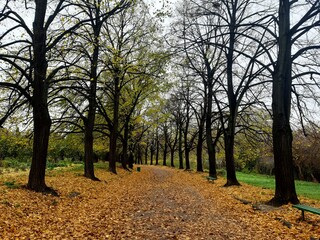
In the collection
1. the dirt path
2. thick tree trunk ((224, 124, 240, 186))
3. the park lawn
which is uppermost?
thick tree trunk ((224, 124, 240, 186))

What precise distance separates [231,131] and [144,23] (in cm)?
1102

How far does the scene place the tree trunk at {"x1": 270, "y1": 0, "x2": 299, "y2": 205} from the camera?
955 centimetres

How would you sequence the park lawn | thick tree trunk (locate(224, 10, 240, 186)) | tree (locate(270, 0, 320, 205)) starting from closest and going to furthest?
tree (locate(270, 0, 320, 205)) < the park lawn < thick tree trunk (locate(224, 10, 240, 186))

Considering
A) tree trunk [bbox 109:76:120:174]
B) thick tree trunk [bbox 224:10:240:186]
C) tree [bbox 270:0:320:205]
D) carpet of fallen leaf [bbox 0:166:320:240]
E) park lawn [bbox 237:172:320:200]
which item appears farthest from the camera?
tree trunk [bbox 109:76:120:174]

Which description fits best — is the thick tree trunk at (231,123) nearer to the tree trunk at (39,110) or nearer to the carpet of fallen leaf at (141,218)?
the carpet of fallen leaf at (141,218)

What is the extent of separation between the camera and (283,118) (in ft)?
32.2

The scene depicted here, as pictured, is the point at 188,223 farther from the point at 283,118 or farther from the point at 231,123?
the point at 231,123

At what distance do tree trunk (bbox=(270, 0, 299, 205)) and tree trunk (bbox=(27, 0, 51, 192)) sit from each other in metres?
8.09

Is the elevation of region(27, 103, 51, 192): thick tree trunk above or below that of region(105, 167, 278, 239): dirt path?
above

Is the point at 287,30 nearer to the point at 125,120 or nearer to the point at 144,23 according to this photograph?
the point at 144,23

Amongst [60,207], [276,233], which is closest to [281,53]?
[276,233]

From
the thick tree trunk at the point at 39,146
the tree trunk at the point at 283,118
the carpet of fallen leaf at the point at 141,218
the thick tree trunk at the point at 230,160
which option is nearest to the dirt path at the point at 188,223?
the carpet of fallen leaf at the point at 141,218

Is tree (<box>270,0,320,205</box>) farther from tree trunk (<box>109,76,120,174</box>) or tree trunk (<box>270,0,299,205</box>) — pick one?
tree trunk (<box>109,76,120,174</box>)

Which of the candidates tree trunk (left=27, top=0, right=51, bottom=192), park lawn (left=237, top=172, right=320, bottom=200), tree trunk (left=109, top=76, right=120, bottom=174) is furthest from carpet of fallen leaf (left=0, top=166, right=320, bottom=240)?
tree trunk (left=109, top=76, right=120, bottom=174)
